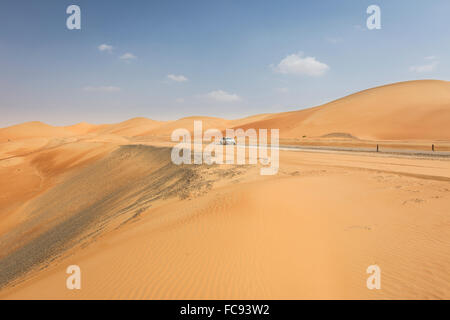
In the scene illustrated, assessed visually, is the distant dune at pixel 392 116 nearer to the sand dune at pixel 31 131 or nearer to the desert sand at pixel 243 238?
the desert sand at pixel 243 238

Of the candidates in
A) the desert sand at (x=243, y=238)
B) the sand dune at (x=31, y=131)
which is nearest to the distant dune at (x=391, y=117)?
the desert sand at (x=243, y=238)

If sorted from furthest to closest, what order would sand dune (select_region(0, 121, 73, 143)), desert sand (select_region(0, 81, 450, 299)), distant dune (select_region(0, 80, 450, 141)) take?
1. sand dune (select_region(0, 121, 73, 143))
2. distant dune (select_region(0, 80, 450, 141))
3. desert sand (select_region(0, 81, 450, 299))

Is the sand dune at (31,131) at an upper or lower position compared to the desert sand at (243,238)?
upper

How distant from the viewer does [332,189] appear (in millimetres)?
8828

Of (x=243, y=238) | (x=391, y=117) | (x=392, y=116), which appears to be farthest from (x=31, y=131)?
(x=243, y=238)

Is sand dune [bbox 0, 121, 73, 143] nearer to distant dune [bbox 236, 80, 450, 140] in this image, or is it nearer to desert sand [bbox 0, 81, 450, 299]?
distant dune [bbox 236, 80, 450, 140]

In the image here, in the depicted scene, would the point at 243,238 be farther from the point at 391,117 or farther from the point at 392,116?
the point at 392,116

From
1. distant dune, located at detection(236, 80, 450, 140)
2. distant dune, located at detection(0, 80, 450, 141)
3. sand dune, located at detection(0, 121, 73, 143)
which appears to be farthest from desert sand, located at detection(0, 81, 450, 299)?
sand dune, located at detection(0, 121, 73, 143)

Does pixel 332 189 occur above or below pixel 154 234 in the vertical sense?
above

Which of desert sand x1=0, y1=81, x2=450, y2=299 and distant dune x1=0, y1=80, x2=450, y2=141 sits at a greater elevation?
distant dune x1=0, y1=80, x2=450, y2=141

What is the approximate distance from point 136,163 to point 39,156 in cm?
2313

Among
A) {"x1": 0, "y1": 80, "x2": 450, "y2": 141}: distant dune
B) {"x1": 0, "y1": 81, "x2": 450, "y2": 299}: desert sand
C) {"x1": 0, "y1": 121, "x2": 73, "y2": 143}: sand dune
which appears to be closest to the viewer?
{"x1": 0, "y1": 81, "x2": 450, "y2": 299}: desert sand
